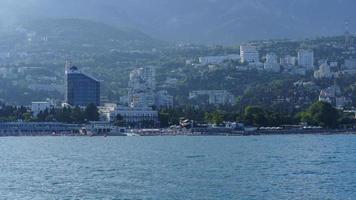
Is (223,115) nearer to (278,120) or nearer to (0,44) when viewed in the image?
(278,120)

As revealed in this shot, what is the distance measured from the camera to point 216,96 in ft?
468

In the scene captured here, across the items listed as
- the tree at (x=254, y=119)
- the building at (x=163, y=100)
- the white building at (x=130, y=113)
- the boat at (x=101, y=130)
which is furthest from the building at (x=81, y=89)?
the tree at (x=254, y=119)

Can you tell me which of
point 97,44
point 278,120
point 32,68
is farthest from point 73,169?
point 97,44

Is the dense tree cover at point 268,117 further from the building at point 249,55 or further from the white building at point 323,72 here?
the building at point 249,55

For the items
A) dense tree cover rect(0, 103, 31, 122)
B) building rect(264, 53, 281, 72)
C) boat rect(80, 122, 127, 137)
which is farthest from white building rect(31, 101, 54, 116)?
building rect(264, 53, 281, 72)

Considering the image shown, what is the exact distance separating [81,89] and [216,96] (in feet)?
79.0

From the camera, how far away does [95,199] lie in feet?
100

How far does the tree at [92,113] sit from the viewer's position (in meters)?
110

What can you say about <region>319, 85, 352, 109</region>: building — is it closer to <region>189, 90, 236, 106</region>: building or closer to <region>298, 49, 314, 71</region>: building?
<region>189, 90, 236, 106</region>: building

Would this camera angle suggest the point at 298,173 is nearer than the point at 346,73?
Yes

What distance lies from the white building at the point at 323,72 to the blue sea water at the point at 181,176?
342 feet

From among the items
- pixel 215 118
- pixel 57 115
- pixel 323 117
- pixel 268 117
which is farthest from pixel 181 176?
pixel 57 115

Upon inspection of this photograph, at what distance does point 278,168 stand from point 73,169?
8952 mm

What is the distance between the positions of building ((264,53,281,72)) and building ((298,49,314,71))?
4407mm
